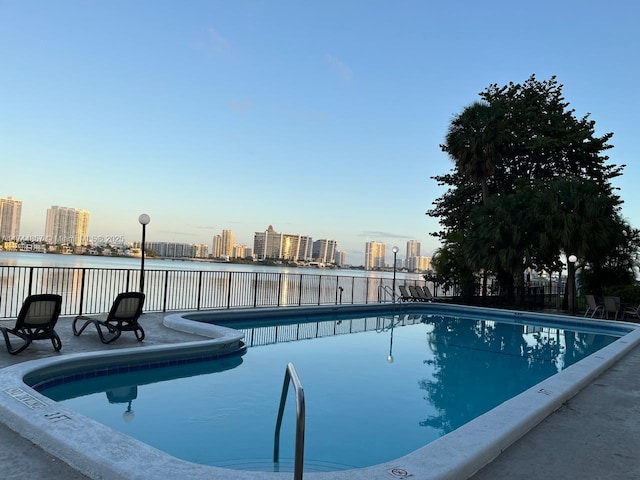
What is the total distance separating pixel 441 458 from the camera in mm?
3039

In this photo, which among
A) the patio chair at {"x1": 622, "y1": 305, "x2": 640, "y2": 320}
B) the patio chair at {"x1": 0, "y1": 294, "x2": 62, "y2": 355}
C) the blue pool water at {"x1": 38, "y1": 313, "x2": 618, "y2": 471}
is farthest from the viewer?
the patio chair at {"x1": 622, "y1": 305, "x2": 640, "y2": 320}

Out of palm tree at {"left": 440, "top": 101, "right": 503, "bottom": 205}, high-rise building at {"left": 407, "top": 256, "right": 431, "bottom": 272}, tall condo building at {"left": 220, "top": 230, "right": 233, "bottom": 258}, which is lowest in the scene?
high-rise building at {"left": 407, "top": 256, "right": 431, "bottom": 272}

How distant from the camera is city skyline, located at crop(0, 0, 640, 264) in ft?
49.4

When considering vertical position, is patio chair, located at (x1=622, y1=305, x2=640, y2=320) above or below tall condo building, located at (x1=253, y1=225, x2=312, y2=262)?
below

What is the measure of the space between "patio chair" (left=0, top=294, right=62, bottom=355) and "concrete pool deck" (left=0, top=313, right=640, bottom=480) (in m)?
0.36

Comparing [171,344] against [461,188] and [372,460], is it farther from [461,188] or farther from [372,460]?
[461,188]

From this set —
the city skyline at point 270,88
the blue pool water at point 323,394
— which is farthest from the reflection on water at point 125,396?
the city skyline at point 270,88

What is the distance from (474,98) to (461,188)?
4662 millimetres

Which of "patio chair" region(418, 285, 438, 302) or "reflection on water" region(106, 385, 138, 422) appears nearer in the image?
"reflection on water" region(106, 385, 138, 422)

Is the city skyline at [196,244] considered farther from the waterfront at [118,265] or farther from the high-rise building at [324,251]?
the waterfront at [118,265]

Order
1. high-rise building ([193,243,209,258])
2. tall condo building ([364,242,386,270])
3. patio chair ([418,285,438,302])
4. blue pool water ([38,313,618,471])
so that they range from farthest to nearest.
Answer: tall condo building ([364,242,386,270]), high-rise building ([193,243,209,258]), patio chair ([418,285,438,302]), blue pool water ([38,313,618,471])

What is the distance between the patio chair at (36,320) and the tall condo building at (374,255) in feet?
222

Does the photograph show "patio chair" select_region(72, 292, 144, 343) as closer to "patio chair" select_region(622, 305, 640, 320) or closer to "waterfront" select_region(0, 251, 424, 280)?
"patio chair" select_region(622, 305, 640, 320)

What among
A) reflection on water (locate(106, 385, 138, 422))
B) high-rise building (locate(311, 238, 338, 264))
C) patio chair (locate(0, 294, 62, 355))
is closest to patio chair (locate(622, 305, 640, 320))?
reflection on water (locate(106, 385, 138, 422))
